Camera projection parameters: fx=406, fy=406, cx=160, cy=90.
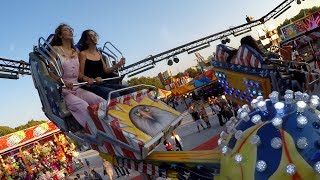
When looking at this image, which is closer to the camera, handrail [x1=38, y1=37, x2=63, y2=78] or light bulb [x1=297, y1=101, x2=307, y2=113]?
light bulb [x1=297, y1=101, x2=307, y2=113]

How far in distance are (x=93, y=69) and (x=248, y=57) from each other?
3.38 m

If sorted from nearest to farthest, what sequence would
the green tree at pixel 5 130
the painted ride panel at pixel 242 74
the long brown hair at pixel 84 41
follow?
the long brown hair at pixel 84 41 → the painted ride panel at pixel 242 74 → the green tree at pixel 5 130

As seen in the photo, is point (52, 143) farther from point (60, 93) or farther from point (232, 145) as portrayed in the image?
point (232, 145)

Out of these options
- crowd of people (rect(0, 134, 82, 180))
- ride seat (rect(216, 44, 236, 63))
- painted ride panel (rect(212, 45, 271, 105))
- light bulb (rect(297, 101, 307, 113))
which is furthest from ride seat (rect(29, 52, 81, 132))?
crowd of people (rect(0, 134, 82, 180))

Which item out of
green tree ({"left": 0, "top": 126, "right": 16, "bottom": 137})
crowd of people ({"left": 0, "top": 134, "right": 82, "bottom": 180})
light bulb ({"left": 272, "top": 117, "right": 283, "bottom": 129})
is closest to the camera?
light bulb ({"left": 272, "top": 117, "right": 283, "bottom": 129})

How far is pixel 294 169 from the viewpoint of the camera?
2246 millimetres

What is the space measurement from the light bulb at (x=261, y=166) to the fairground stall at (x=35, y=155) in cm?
2512

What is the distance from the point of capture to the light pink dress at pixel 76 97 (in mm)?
4426

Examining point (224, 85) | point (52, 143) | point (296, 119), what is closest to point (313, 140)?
point (296, 119)

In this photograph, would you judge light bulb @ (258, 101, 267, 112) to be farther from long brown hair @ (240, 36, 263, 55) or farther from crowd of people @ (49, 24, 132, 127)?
long brown hair @ (240, 36, 263, 55)

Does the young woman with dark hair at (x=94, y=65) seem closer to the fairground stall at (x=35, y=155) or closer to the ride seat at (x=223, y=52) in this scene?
the ride seat at (x=223, y=52)

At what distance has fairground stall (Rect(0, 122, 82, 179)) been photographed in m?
27.4

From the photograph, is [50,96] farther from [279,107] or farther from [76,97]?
[279,107]

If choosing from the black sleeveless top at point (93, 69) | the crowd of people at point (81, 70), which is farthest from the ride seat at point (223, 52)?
the black sleeveless top at point (93, 69)
